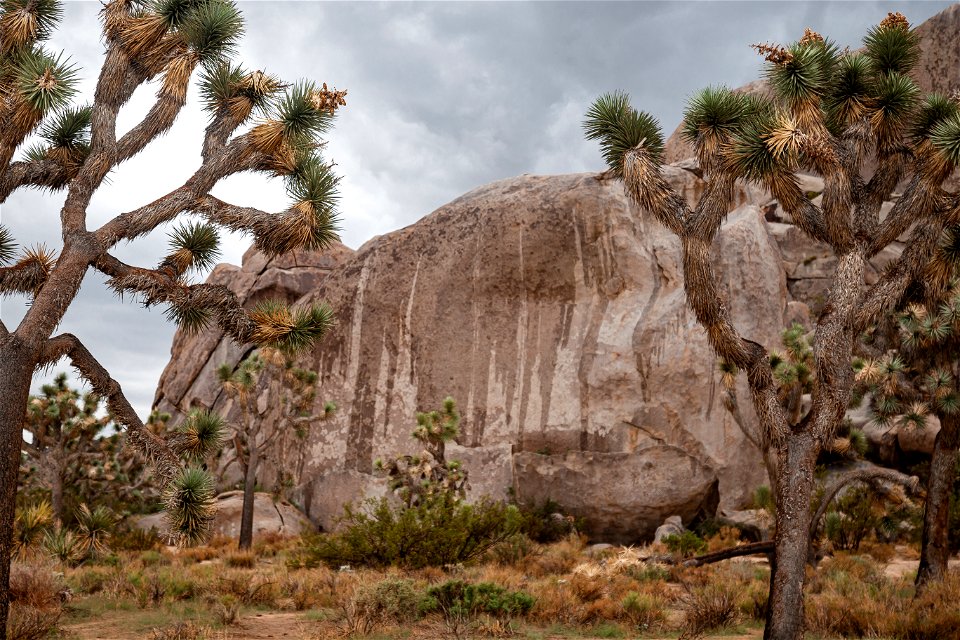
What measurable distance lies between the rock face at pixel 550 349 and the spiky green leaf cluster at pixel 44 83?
41.2 feet

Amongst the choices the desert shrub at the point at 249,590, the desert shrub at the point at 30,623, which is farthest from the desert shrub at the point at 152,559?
the desert shrub at the point at 30,623

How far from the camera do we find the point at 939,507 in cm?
Result: 1191

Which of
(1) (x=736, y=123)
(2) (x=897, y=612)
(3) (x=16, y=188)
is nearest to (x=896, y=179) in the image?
(1) (x=736, y=123)

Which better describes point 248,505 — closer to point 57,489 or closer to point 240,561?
point 240,561

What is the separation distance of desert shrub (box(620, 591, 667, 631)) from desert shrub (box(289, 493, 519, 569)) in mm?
3511

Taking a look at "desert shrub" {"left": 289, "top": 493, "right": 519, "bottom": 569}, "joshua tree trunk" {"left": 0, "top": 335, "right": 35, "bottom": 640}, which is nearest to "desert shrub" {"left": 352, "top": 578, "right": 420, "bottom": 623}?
"desert shrub" {"left": 289, "top": 493, "right": 519, "bottom": 569}

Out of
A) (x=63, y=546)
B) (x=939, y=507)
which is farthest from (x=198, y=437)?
(x=939, y=507)

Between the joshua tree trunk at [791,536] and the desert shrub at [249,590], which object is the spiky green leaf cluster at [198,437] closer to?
the desert shrub at [249,590]

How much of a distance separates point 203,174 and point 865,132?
8.21 m

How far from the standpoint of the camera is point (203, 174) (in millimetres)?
10008

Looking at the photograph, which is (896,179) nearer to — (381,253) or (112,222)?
(112,222)

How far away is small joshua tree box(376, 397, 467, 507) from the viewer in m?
16.9

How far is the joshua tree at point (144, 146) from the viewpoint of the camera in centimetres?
920

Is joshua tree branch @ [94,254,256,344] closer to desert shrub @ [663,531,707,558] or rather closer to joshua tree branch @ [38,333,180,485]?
joshua tree branch @ [38,333,180,485]
